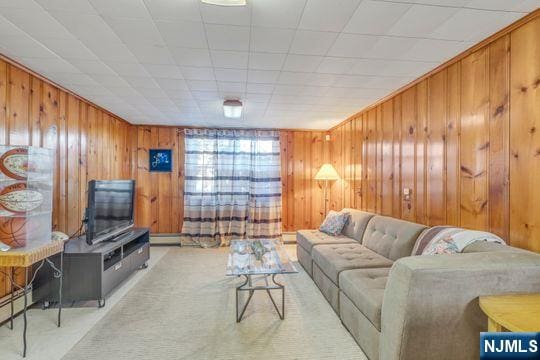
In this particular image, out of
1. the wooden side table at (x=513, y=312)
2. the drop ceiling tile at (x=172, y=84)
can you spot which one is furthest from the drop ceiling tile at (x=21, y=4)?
the wooden side table at (x=513, y=312)

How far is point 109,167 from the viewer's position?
4.41m

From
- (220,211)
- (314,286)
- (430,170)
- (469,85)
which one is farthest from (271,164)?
(469,85)

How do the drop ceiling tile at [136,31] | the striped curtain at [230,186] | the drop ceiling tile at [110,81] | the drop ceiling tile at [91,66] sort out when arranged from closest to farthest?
1. the drop ceiling tile at [136,31]
2. the drop ceiling tile at [91,66]
3. the drop ceiling tile at [110,81]
4. the striped curtain at [230,186]

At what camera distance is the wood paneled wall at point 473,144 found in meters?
1.81

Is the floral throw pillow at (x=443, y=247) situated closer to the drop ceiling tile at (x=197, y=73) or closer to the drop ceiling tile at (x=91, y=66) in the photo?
the drop ceiling tile at (x=197, y=73)

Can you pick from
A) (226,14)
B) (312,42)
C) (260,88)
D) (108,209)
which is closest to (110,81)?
(108,209)

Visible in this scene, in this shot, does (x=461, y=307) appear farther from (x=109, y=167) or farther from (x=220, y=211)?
(x=109, y=167)

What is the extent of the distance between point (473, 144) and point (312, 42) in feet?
5.20

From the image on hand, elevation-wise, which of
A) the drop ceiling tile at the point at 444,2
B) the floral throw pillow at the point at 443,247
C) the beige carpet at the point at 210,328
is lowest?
the beige carpet at the point at 210,328

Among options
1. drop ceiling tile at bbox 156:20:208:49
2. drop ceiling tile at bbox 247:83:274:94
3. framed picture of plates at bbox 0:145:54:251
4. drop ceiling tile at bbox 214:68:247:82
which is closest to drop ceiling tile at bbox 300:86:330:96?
drop ceiling tile at bbox 247:83:274:94

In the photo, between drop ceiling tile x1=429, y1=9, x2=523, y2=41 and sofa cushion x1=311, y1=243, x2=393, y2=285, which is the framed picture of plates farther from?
drop ceiling tile x1=429, y1=9, x2=523, y2=41

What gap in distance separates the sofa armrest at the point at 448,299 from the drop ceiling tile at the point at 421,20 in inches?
61.2

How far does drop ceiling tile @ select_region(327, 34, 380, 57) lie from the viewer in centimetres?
203

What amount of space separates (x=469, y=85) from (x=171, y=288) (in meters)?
3.61
